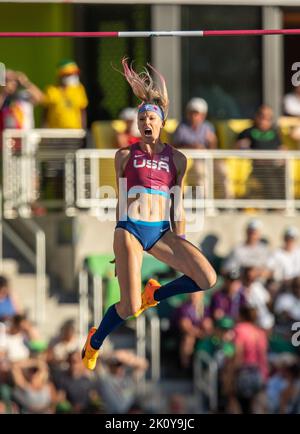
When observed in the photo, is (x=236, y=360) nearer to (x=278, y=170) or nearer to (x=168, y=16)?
(x=278, y=170)

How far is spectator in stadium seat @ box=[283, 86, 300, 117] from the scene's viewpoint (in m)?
22.4

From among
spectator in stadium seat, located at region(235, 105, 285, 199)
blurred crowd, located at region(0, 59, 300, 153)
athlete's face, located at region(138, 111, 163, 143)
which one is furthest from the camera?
spectator in stadium seat, located at region(235, 105, 285, 199)

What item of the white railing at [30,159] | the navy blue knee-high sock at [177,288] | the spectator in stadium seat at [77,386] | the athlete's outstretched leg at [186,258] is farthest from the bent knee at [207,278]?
the white railing at [30,159]

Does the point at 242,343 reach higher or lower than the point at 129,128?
lower

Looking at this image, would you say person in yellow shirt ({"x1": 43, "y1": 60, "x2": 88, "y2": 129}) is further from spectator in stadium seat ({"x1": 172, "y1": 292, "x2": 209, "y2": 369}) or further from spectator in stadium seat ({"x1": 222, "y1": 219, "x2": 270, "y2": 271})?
spectator in stadium seat ({"x1": 172, "y1": 292, "x2": 209, "y2": 369})

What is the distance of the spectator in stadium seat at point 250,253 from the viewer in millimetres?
Answer: 19547

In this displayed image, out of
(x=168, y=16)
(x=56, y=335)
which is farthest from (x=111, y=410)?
(x=168, y=16)

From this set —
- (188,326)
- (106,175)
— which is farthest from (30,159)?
(188,326)

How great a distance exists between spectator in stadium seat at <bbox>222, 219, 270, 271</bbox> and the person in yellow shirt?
2.41 m

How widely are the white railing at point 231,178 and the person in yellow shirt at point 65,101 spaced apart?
785mm

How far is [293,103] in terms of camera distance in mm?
22422

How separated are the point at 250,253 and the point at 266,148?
4.64 feet

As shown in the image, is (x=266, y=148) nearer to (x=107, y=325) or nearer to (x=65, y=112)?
(x=65, y=112)

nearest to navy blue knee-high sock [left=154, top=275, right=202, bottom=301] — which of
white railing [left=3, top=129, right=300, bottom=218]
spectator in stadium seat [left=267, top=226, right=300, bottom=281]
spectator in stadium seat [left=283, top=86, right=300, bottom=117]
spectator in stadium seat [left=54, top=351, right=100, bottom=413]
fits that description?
spectator in stadium seat [left=54, top=351, right=100, bottom=413]
